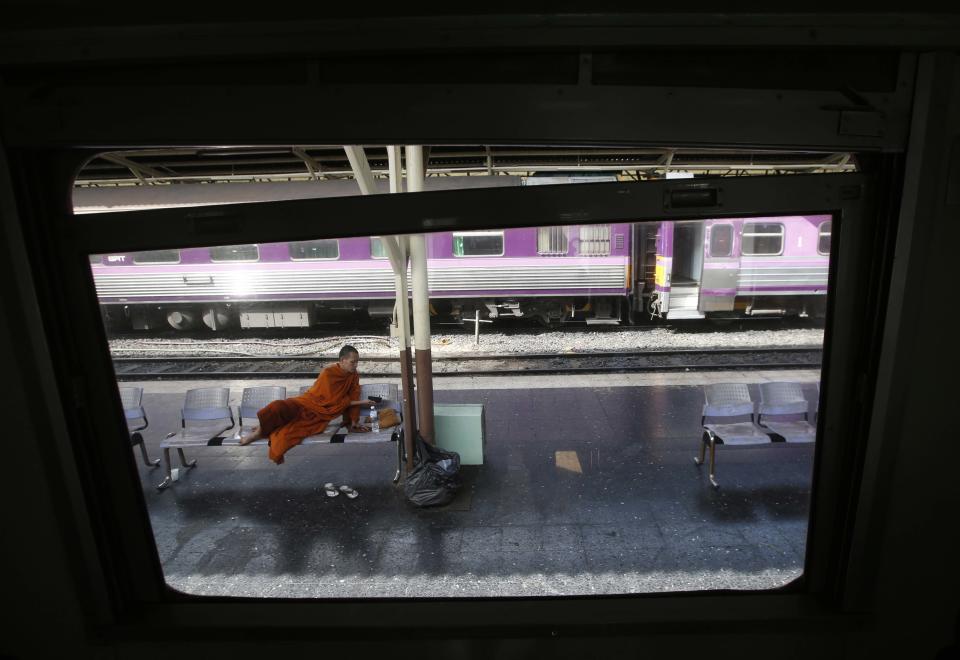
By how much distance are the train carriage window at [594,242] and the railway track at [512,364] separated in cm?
274

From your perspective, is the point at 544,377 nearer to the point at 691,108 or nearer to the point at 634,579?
the point at 634,579

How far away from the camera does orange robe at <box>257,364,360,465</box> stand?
15.8 feet

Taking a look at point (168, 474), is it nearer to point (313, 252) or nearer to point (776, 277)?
point (313, 252)

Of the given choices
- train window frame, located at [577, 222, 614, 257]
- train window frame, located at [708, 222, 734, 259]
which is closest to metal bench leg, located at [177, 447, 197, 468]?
train window frame, located at [577, 222, 614, 257]

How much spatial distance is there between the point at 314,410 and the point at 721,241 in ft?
30.6

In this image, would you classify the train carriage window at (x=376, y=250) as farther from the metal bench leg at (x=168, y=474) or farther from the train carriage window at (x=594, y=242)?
the metal bench leg at (x=168, y=474)

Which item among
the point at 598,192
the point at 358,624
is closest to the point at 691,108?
the point at 598,192

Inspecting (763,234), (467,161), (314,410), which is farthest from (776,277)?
(314,410)

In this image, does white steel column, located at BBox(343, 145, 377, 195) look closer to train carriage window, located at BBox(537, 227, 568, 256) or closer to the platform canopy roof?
the platform canopy roof

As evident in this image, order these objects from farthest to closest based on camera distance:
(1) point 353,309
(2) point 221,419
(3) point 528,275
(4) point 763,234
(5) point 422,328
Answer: (1) point 353,309
(3) point 528,275
(4) point 763,234
(2) point 221,419
(5) point 422,328

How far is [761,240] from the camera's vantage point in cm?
1082

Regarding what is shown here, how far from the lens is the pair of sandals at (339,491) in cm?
477

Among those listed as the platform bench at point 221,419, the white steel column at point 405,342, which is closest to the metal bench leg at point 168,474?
the platform bench at point 221,419

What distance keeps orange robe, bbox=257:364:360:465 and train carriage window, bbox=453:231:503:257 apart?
636 centimetres
